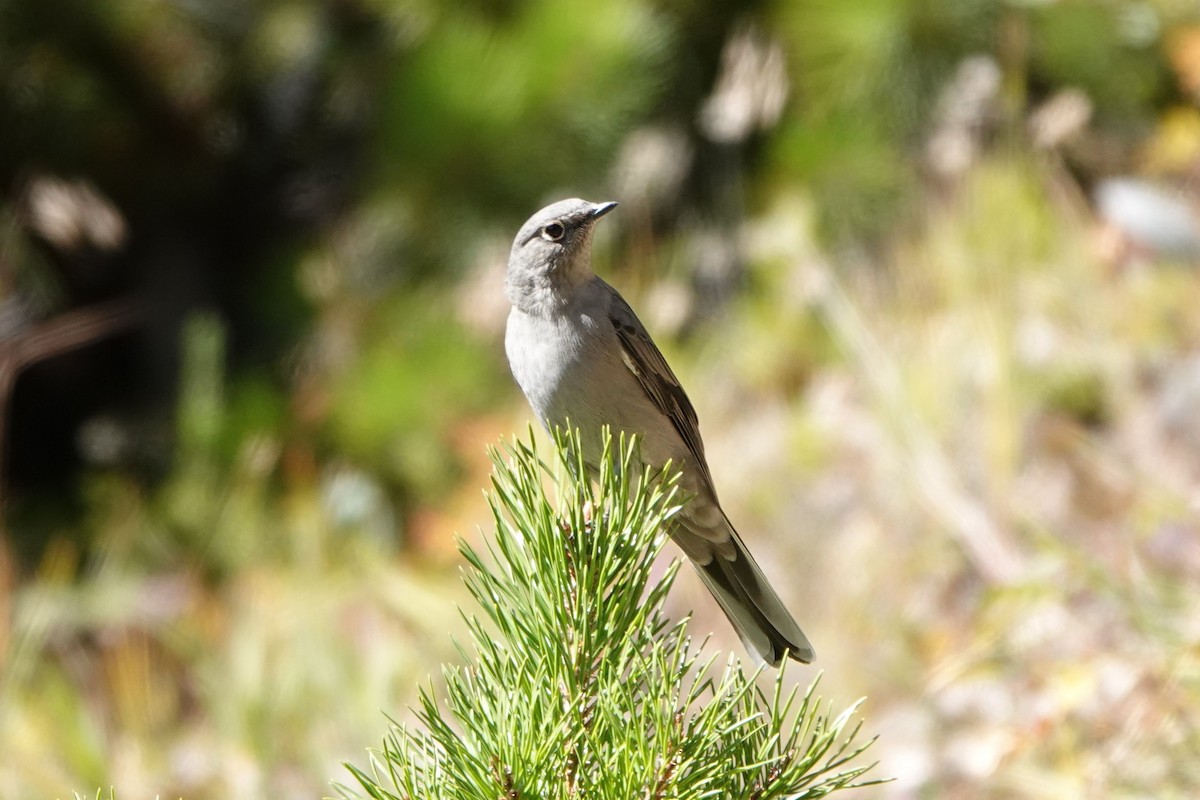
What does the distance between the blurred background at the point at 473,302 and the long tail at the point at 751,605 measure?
1.85m

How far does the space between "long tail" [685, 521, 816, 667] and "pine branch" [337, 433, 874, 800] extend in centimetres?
62

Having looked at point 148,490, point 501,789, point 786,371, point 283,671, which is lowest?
point 501,789

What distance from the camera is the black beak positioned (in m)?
3.39

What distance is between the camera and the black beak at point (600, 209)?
3.39 m

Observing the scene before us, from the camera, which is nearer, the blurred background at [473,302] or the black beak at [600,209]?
the black beak at [600,209]

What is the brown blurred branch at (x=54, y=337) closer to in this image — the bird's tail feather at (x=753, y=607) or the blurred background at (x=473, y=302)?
the blurred background at (x=473, y=302)

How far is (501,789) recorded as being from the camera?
5.49 ft

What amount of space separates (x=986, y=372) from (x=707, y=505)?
2763mm

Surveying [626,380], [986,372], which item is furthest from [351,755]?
[986,372]

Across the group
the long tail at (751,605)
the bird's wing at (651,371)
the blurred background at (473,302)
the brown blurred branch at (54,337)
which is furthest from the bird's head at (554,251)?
the brown blurred branch at (54,337)

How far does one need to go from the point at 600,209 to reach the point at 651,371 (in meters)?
0.47

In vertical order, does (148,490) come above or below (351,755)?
above

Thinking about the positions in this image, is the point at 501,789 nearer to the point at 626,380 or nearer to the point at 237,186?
the point at 626,380

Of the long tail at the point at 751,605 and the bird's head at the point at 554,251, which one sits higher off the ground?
the bird's head at the point at 554,251
